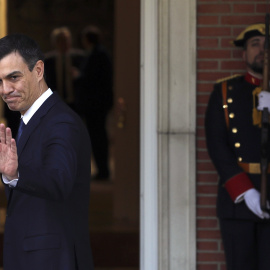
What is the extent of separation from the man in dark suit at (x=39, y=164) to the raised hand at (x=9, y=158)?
0.15 metres

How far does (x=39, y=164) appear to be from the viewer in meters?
3.13

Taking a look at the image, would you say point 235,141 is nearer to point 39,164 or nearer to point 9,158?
point 39,164

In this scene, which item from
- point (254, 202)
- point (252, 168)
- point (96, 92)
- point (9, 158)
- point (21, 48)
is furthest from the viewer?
point (96, 92)

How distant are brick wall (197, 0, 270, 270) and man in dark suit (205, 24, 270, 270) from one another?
0.29 metres

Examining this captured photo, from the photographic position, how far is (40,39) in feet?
56.9

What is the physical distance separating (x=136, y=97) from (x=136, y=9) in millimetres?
808

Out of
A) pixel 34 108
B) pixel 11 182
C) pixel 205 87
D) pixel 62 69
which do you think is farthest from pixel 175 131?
pixel 62 69

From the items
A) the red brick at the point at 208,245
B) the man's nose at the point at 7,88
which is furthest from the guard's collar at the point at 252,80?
the man's nose at the point at 7,88

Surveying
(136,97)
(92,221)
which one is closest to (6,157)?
(136,97)

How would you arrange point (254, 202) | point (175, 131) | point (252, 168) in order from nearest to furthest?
1. point (254, 202)
2. point (252, 168)
3. point (175, 131)

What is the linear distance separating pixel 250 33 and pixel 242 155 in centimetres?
69

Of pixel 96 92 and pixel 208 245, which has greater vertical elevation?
pixel 96 92

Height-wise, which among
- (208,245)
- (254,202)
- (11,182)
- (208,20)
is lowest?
(208,245)

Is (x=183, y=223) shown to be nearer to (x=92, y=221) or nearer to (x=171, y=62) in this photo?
(x=171, y=62)
